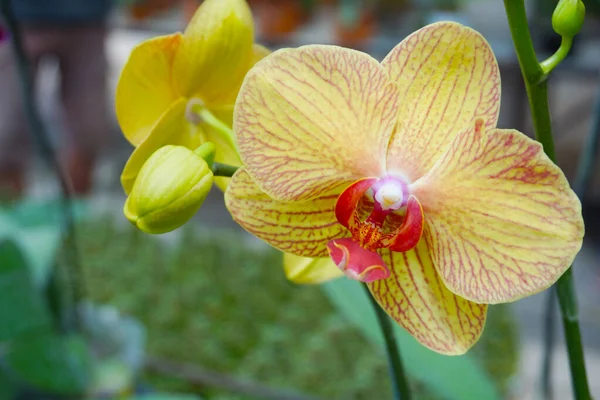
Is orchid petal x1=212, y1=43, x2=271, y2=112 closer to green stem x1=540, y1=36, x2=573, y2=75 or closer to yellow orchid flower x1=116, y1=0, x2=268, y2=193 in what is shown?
yellow orchid flower x1=116, y1=0, x2=268, y2=193

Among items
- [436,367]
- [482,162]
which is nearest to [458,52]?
[482,162]

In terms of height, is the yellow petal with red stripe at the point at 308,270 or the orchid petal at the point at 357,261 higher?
the orchid petal at the point at 357,261

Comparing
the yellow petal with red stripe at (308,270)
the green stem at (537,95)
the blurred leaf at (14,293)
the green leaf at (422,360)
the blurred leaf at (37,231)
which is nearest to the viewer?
the green stem at (537,95)

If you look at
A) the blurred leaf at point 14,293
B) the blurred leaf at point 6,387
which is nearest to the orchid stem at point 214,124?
the blurred leaf at point 14,293

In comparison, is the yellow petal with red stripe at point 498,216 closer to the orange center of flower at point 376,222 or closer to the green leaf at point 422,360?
the orange center of flower at point 376,222

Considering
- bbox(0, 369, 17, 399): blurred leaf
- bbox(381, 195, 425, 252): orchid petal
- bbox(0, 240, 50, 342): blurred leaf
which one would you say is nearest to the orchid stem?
bbox(381, 195, 425, 252): orchid petal

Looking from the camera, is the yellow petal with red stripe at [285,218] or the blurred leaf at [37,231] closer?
the yellow petal with red stripe at [285,218]

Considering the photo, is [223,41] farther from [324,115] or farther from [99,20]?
[99,20]

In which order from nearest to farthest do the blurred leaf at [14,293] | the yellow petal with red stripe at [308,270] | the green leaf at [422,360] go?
1. the yellow petal with red stripe at [308,270]
2. the green leaf at [422,360]
3. the blurred leaf at [14,293]
